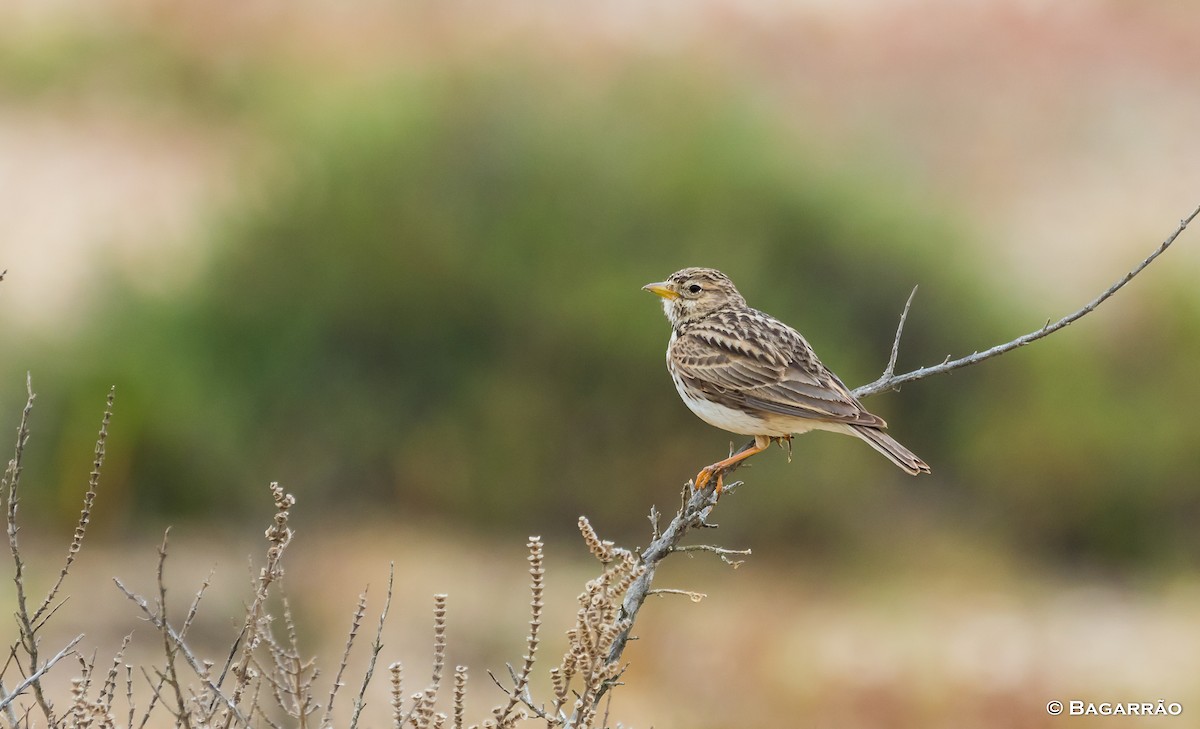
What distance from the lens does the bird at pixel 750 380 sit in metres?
6.72

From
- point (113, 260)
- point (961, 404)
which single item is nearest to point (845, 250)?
point (961, 404)

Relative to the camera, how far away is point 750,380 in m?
7.09

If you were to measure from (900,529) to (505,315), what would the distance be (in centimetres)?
442

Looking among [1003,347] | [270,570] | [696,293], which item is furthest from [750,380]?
[270,570]

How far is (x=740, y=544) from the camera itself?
44.8 feet

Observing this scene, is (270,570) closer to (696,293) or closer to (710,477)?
(710,477)

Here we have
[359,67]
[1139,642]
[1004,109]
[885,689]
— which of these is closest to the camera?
[885,689]

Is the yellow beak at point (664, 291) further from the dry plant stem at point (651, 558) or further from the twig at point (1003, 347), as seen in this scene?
the dry plant stem at point (651, 558)

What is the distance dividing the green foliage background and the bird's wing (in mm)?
5702

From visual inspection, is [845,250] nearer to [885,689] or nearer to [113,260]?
[885,689]

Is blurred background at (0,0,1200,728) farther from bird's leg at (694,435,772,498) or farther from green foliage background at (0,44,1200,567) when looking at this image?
bird's leg at (694,435,772,498)

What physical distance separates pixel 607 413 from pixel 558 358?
694 mm

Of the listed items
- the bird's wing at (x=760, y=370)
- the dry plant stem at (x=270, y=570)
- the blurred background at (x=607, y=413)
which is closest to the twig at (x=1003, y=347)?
the bird's wing at (x=760, y=370)

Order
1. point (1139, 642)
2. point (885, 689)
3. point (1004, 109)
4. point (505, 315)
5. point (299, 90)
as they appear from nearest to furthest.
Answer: point (885, 689)
point (1139, 642)
point (505, 315)
point (299, 90)
point (1004, 109)
